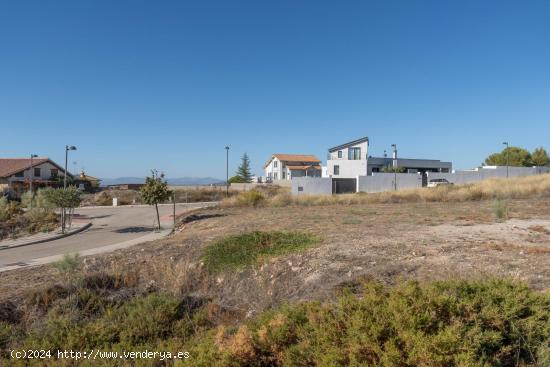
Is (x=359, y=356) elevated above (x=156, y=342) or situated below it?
above

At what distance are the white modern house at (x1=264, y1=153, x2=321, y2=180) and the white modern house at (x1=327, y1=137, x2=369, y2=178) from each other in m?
16.5

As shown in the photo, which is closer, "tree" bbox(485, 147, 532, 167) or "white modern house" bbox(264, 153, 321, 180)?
"tree" bbox(485, 147, 532, 167)

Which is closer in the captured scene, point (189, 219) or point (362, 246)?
point (362, 246)

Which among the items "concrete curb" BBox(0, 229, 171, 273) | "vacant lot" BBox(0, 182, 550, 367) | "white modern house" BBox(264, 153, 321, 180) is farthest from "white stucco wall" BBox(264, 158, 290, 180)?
"vacant lot" BBox(0, 182, 550, 367)

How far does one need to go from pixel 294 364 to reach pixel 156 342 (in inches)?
102

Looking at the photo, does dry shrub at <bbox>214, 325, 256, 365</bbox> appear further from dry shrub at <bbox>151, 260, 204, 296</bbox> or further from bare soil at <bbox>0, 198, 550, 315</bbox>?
dry shrub at <bbox>151, 260, 204, 296</bbox>

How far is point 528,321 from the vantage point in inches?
135

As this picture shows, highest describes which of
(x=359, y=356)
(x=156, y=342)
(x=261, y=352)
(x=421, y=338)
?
(x=421, y=338)

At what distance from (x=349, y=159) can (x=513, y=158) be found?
124ft

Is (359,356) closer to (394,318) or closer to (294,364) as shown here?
(394,318)

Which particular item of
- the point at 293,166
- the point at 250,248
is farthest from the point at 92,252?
the point at 293,166

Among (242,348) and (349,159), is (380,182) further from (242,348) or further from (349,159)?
(242,348)

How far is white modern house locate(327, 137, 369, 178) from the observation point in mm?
52125

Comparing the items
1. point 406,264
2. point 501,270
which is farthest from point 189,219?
point 501,270
